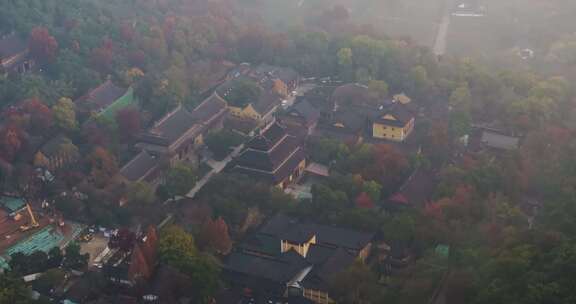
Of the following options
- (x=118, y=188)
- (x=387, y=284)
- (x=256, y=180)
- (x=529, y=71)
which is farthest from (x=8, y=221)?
(x=529, y=71)

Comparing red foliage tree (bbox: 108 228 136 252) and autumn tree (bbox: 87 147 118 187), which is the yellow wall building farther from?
red foliage tree (bbox: 108 228 136 252)

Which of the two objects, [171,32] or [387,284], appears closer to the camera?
[387,284]

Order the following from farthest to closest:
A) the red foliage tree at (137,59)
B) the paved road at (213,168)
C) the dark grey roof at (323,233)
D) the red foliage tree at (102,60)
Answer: the red foliage tree at (137,59) < the red foliage tree at (102,60) < the paved road at (213,168) < the dark grey roof at (323,233)

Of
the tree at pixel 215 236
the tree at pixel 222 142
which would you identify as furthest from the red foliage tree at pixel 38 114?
the tree at pixel 215 236

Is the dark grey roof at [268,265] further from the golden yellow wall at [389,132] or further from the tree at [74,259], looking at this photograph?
the golden yellow wall at [389,132]

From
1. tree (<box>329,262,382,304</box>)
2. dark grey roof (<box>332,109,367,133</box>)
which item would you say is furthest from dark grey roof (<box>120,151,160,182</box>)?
tree (<box>329,262,382,304</box>)

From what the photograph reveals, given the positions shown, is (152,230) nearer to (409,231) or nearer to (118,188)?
(118,188)

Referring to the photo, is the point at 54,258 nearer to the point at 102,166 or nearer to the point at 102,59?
the point at 102,166
